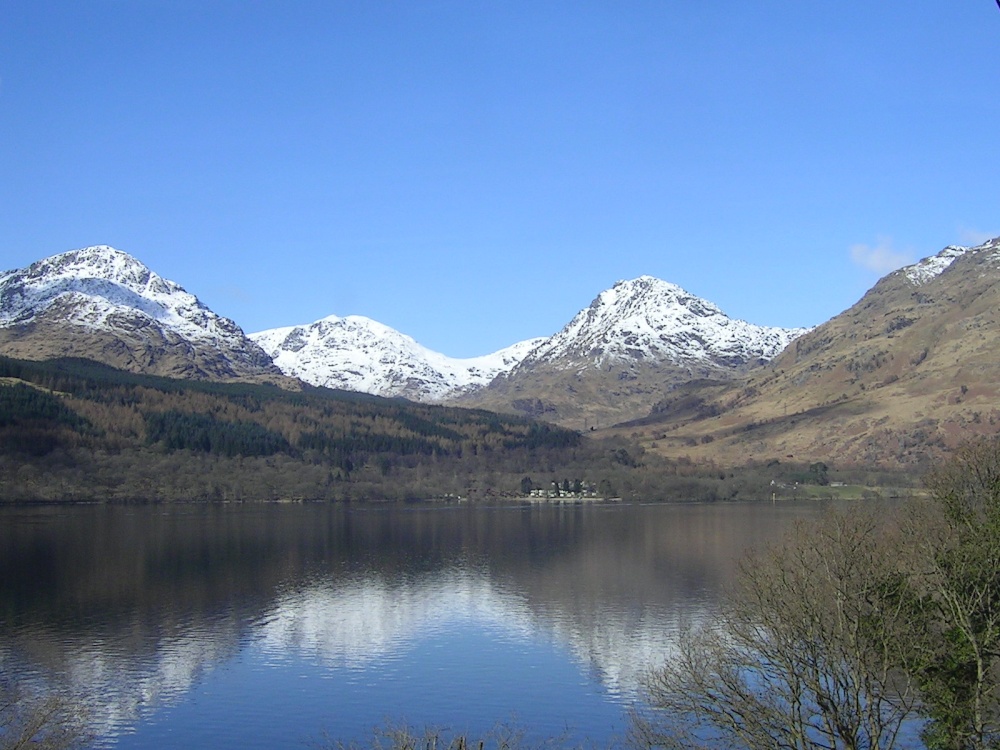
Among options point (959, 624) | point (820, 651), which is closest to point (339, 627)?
point (820, 651)

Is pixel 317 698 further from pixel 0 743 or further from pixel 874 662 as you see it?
pixel 874 662

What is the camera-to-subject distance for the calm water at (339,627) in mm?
54469

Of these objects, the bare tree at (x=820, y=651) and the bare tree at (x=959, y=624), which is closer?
the bare tree at (x=959, y=624)

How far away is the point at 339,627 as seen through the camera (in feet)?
259

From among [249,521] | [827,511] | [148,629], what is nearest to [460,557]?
[148,629]

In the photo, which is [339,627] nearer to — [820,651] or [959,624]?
[820,651]

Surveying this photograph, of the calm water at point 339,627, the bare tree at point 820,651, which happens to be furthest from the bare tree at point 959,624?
the calm water at point 339,627

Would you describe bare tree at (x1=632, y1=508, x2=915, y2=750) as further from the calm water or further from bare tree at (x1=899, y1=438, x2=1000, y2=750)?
the calm water

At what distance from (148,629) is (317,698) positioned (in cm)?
2390

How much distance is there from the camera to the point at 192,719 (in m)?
53.1

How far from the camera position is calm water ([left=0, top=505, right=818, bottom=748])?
54.5 meters

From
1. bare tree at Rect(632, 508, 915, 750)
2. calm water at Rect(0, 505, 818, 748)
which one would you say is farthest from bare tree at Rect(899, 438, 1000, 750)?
calm water at Rect(0, 505, 818, 748)

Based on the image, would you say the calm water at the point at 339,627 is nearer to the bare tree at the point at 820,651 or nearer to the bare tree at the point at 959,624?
the bare tree at the point at 820,651

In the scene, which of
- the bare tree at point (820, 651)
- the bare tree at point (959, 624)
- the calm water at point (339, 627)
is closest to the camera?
the bare tree at point (959, 624)
